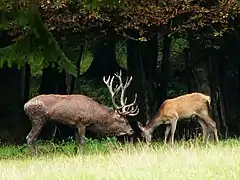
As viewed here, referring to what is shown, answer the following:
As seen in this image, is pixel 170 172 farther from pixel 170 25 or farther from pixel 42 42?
pixel 170 25

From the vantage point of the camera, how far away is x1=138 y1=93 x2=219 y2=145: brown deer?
17.4 m

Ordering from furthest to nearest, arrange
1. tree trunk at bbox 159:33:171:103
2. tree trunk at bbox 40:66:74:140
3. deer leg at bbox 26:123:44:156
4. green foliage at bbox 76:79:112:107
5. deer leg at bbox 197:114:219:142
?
1. green foliage at bbox 76:79:112:107
2. tree trunk at bbox 159:33:171:103
3. tree trunk at bbox 40:66:74:140
4. deer leg at bbox 197:114:219:142
5. deer leg at bbox 26:123:44:156

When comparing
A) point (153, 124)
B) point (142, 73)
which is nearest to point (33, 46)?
point (153, 124)

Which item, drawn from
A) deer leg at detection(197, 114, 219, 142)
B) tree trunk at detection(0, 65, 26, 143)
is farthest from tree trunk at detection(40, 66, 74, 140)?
deer leg at detection(197, 114, 219, 142)

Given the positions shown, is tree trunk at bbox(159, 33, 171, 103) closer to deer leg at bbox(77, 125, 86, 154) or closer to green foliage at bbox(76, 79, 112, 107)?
green foliage at bbox(76, 79, 112, 107)

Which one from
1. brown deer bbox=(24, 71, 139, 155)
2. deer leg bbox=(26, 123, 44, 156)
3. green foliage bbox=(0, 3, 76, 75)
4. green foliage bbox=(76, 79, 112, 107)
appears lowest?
deer leg bbox=(26, 123, 44, 156)

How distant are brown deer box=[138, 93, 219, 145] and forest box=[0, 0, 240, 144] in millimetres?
1450

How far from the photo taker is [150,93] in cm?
2170

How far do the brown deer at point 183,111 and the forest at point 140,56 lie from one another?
4.76ft

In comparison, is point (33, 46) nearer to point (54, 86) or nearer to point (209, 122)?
point (209, 122)

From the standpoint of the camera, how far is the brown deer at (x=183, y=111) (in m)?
17.4

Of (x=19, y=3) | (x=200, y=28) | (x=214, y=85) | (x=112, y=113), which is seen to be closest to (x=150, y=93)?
(x=214, y=85)

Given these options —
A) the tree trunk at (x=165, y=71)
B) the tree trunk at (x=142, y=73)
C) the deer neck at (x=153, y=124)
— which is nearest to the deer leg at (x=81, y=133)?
the deer neck at (x=153, y=124)

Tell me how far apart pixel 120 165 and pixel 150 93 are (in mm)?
12665
